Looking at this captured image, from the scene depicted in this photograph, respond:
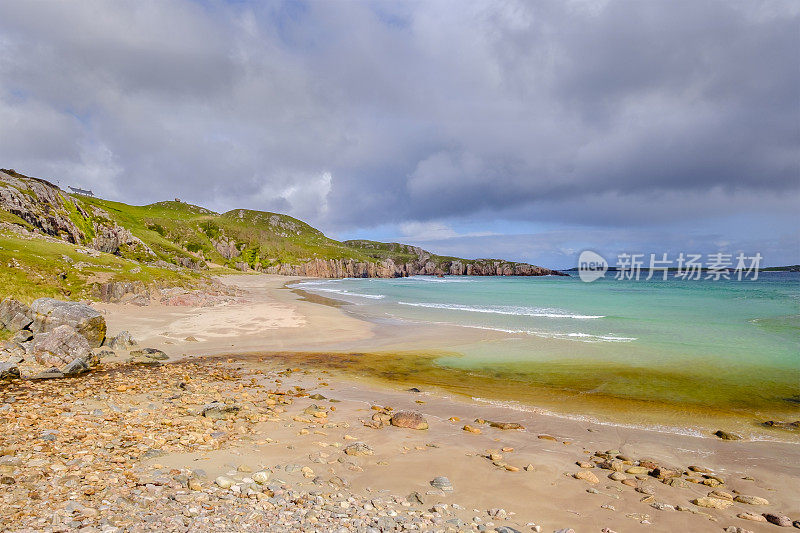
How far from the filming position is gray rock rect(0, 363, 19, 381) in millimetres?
13188

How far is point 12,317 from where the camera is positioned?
63.6 ft

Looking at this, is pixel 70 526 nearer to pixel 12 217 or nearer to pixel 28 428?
pixel 28 428

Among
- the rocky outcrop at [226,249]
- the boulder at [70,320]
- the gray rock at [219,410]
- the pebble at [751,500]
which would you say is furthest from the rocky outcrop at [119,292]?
the rocky outcrop at [226,249]

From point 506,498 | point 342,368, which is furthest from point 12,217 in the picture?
point 506,498

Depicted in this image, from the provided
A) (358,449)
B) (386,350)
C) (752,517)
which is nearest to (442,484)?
(358,449)

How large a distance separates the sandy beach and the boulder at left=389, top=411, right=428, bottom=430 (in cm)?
26

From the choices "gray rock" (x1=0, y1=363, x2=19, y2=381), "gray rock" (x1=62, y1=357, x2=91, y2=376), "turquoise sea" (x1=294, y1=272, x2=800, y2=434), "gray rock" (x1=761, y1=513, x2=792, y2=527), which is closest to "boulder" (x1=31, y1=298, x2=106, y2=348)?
"gray rock" (x1=62, y1=357, x2=91, y2=376)

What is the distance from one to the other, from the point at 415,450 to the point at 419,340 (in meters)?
18.4

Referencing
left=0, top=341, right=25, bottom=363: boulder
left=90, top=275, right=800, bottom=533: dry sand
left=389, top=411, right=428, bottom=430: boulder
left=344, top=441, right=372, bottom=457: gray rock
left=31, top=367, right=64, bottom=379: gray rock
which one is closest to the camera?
left=90, top=275, right=800, bottom=533: dry sand

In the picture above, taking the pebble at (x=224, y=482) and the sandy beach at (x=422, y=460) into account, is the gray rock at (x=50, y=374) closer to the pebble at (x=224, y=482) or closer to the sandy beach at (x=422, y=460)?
the sandy beach at (x=422, y=460)

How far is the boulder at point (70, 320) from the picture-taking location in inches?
752

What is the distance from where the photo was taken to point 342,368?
19656 mm

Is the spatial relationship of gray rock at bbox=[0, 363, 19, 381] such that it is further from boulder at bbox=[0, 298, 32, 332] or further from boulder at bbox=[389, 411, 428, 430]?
boulder at bbox=[389, 411, 428, 430]

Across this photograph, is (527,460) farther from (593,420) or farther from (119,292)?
(119,292)
